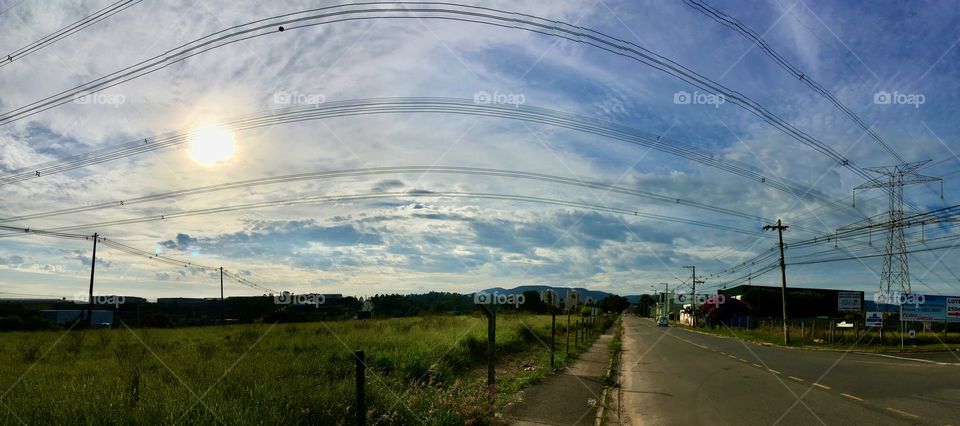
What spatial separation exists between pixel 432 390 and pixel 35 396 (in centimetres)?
722

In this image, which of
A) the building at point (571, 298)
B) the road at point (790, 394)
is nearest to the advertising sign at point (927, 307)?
the road at point (790, 394)

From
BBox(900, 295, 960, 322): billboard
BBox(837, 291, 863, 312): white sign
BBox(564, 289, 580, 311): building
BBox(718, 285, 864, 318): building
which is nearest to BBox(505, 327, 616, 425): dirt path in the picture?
BBox(564, 289, 580, 311): building

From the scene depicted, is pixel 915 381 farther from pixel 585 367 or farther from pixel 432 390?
pixel 432 390

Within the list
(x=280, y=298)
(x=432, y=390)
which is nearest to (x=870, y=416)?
(x=432, y=390)

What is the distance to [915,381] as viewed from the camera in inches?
608

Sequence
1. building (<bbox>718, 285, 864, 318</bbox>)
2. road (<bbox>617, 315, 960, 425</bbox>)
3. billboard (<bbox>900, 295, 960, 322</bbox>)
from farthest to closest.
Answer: building (<bbox>718, 285, 864, 318</bbox>) → billboard (<bbox>900, 295, 960, 322</bbox>) → road (<bbox>617, 315, 960, 425</bbox>)

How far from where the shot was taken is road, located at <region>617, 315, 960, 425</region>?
1050 centimetres

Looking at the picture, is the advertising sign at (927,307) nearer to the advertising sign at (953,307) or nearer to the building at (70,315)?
the advertising sign at (953,307)

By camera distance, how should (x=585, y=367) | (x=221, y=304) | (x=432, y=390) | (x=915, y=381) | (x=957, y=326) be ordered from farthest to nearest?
1. (x=221, y=304)
2. (x=957, y=326)
3. (x=585, y=367)
4. (x=915, y=381)
5. (x=432, y=390)

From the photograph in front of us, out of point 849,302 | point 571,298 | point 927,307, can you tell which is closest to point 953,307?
point 927,307

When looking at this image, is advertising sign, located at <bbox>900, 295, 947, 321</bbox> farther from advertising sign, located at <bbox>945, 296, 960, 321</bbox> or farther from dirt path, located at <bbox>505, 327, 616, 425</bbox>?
dirt path, located at <bbox>505, 327, 616, 425</bbox>

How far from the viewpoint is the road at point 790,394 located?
1050 cm

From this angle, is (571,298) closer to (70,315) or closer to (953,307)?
(953,307)

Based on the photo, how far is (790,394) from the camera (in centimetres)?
1310
